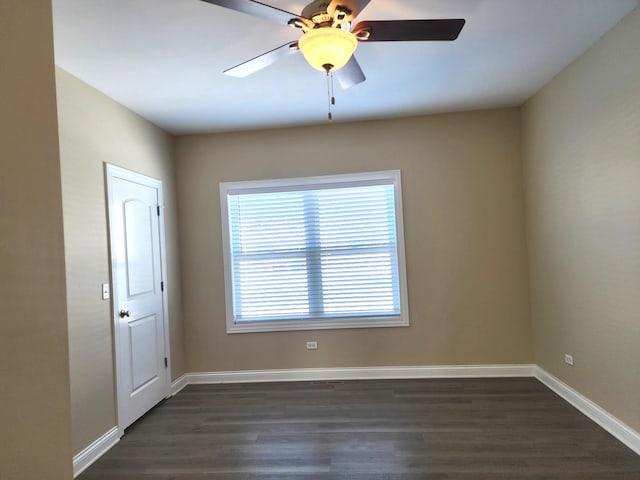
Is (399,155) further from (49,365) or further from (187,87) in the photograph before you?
(49,365)

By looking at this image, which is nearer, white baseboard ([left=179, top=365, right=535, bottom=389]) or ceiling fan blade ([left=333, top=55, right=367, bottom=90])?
ceiling fan blade ([left=333, top=55, right=367, bottom=90])

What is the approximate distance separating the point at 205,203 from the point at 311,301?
1629 mm

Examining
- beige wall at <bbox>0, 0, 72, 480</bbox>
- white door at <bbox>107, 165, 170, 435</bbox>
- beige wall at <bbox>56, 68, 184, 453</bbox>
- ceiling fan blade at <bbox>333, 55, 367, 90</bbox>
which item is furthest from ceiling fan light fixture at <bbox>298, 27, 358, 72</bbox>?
white door at <bbox>107, 165, 170, 435</bbox>

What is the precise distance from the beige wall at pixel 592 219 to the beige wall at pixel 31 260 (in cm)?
307

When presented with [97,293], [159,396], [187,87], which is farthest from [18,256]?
[159,396]

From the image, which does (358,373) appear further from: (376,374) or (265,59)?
(265,59)

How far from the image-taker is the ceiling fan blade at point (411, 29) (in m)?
1.69

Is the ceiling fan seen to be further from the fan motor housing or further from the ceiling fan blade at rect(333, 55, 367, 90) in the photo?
the ceiling fan blade at rect(333, 55, 367, 90)

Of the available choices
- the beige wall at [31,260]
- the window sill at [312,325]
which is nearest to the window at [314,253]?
the window sill at [312,325]

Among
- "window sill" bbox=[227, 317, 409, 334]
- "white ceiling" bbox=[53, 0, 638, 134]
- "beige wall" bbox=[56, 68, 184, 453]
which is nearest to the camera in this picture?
"white ceiling" bbox=[53, 0, 638, 134]

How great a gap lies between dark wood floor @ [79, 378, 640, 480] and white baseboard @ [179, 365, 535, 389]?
0.52 feet

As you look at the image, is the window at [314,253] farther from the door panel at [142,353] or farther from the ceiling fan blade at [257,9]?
the ceiling fan blade at [257,9]

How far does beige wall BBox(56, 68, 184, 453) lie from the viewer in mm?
2564

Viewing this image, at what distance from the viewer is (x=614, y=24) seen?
2.41 metres
